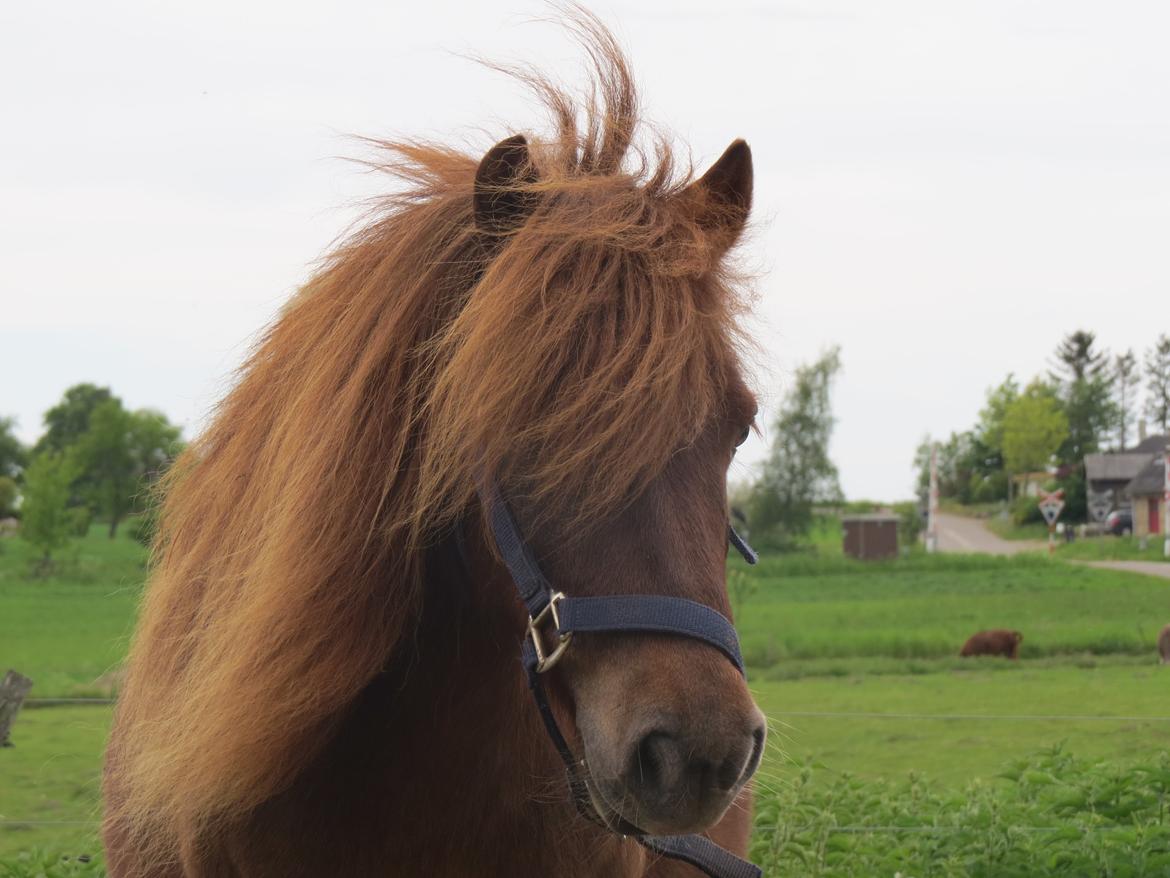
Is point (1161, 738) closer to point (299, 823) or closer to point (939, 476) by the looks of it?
point (299, 823)

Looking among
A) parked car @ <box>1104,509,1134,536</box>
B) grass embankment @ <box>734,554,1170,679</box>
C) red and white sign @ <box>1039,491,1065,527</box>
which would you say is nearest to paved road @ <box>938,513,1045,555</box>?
parked car @ <box>1104,509,1134,536</box>

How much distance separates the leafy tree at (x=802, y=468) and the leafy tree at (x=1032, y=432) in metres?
23.3

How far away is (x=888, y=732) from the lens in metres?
11.4

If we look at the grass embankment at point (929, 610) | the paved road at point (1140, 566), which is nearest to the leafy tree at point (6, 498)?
the grass embankment at point (929, 610)

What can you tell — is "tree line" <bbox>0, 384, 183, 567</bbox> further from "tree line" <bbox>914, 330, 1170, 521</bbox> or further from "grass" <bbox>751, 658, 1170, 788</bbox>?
"tree line" <bbox>914, 330, 1170, 521</bbox>

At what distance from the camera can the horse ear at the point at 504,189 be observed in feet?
6.73

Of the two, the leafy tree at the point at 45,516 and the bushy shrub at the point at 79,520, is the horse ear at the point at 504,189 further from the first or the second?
the bushy shrub at the point at 79,520

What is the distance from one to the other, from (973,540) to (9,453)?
63.8 metres

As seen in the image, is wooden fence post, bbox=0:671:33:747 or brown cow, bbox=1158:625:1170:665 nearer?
wooden fence post, bbox=0:671:33:747

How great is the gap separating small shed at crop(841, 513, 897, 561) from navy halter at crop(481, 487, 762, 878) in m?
43.9

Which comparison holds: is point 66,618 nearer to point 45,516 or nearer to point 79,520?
point 45,516

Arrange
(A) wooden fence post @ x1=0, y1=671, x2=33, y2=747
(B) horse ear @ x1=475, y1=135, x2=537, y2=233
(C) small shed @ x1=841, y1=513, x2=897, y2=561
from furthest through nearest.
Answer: (C) small shed @ x1=841, y1=513, x2=897, y2=561, (A) wooden fence post @ x1=0, y1=671, x2=33, y2=747, (B) horse ear @ x1=475, y1=135, x2=537, y2=233

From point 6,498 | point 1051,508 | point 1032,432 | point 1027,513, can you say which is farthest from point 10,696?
point 1032,432

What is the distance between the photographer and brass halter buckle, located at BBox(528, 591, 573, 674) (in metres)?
1.77
